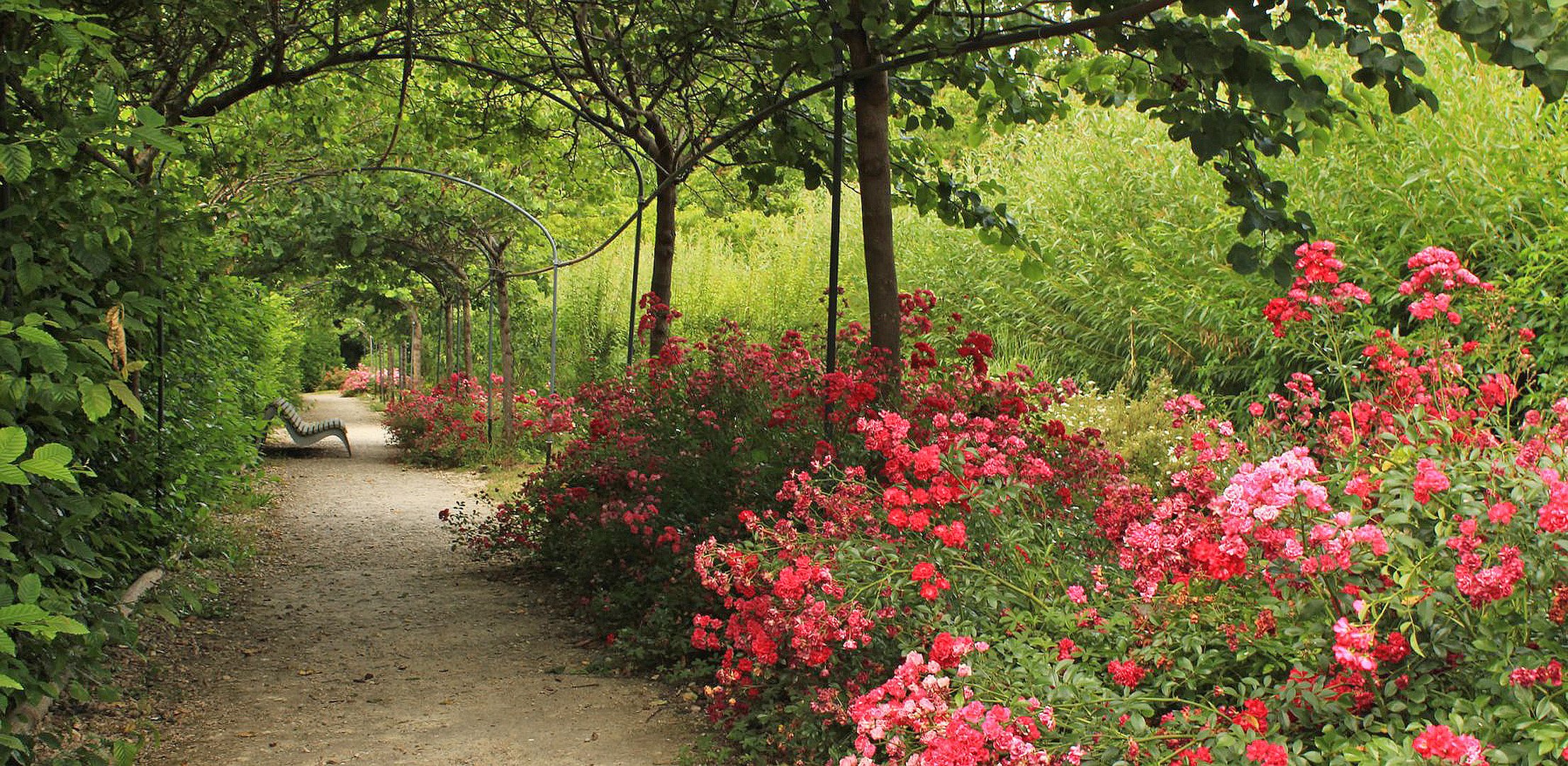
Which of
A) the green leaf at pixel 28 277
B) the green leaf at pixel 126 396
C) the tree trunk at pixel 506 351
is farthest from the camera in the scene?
the tree trunk at pixel 506 351

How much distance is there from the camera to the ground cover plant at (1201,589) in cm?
193

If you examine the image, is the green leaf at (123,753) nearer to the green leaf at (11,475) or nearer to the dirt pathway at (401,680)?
the dirt pathway at (401,680)

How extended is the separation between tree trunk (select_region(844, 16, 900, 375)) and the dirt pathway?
1770 mm

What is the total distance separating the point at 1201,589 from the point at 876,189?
2632mm

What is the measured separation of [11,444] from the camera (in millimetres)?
2213

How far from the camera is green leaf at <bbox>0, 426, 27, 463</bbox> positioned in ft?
7.18

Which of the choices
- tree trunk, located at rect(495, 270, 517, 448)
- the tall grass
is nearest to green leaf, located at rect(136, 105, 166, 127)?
the tall grass

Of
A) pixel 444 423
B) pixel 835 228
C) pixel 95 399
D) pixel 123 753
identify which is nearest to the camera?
pixel 95 399

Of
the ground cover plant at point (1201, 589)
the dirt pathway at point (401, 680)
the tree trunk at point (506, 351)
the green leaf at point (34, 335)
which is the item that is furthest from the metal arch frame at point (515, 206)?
the green leaf at point (34, 335)

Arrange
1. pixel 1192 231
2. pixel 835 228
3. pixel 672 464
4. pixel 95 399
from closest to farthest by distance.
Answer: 1. pixel 95 399
2. pixel 835 228
3. pixel 672 464
4. pixel 1192 231

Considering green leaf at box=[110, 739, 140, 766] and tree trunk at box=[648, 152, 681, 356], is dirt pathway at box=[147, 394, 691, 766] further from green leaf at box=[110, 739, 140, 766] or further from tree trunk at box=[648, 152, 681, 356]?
tree trunk at box=[648, 152, 681, 356]

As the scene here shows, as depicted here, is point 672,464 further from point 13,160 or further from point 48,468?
point 48,468

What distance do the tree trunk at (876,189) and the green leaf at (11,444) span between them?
3144 mm

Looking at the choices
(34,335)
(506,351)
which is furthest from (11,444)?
(506,351)
